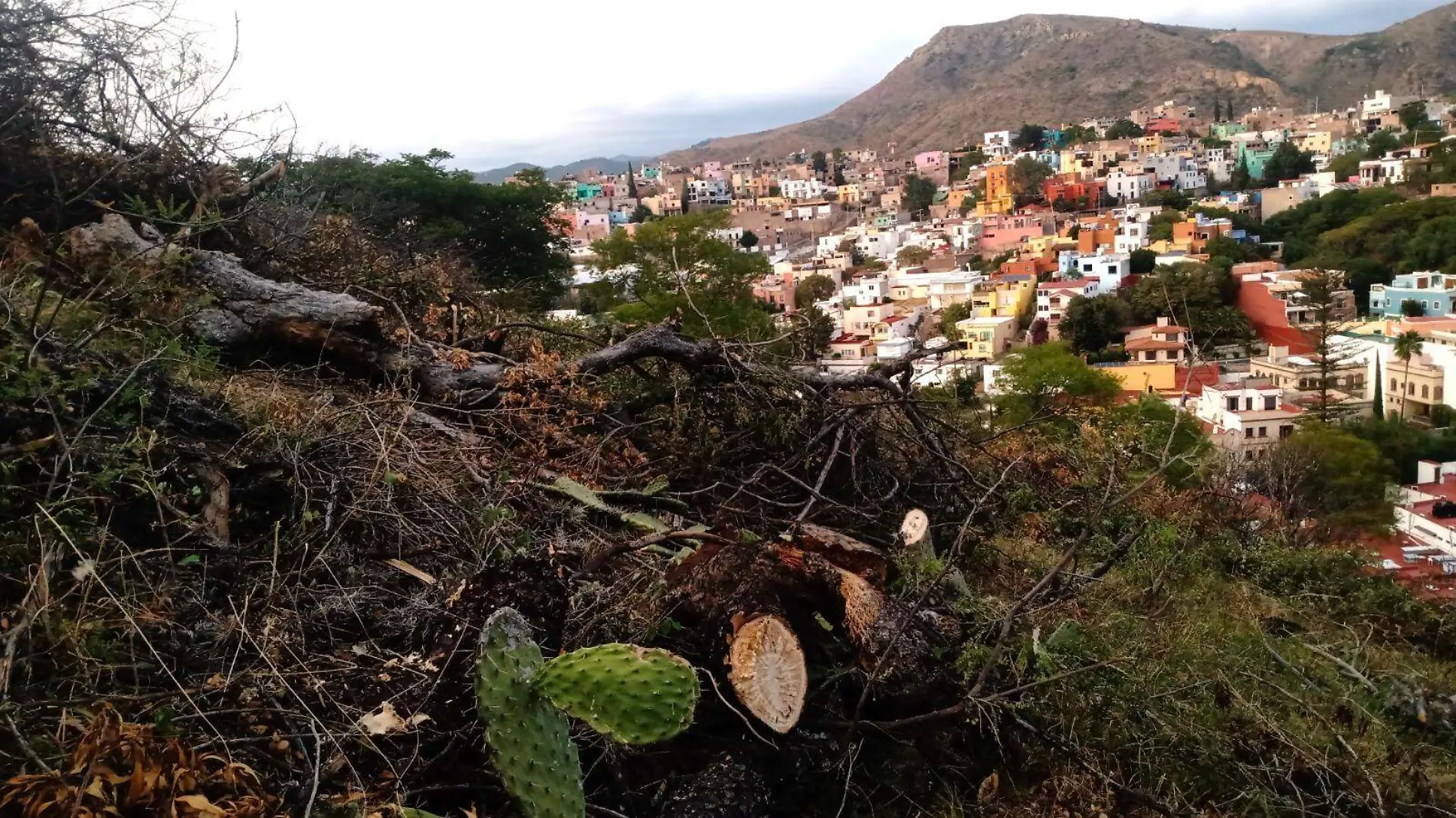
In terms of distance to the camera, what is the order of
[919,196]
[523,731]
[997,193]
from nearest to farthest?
[523,731], [997,193], [919,196]

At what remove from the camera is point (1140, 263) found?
38.5 m

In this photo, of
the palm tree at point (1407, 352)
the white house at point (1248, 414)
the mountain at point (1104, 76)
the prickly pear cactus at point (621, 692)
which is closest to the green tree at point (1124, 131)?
the mountain at point (1104, 76)

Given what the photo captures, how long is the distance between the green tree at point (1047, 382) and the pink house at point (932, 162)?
78.9 meters

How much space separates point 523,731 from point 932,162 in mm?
93508

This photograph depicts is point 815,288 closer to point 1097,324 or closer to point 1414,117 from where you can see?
point 1097,324

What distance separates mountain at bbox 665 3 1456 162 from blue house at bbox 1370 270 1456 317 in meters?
78.6

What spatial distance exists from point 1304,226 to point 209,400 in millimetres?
Result: 50600

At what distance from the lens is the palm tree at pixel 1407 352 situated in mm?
22047

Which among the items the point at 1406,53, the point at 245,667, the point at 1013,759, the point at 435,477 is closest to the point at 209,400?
the point at 435,477

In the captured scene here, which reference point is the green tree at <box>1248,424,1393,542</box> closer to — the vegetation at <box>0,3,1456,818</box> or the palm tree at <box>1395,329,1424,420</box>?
the vegetation at <box>0,3,1456,818</box>

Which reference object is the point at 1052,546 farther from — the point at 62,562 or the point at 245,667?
the point at 62,562

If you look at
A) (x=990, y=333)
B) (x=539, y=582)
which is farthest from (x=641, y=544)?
(x=990, y=333)

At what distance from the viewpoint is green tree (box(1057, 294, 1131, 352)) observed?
28750 millimetres

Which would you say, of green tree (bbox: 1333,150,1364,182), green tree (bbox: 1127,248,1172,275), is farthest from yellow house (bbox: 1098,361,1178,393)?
green tree (bbox: 1333,150,1364,182)
